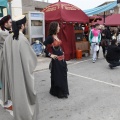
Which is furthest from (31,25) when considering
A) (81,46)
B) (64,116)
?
(64,116)

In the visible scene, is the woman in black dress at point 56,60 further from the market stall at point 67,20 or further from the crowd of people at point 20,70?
the market stall at point 67,20

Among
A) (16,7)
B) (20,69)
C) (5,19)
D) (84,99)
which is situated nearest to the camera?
(20,69)

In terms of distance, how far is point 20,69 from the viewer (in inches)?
A: 124

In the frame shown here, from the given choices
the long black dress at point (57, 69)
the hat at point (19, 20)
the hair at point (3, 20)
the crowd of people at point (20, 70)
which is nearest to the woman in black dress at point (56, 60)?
the long black dress at point (57, 69)

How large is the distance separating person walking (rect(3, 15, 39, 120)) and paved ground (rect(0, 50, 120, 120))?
2.04ft

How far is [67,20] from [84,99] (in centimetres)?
548

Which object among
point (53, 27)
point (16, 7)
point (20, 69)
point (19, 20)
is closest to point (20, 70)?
point (20, 69)

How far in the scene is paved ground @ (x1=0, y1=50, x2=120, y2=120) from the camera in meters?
3.86

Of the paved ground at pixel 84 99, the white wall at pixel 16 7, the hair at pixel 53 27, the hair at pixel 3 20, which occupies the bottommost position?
the paved ground at pixel 84 99

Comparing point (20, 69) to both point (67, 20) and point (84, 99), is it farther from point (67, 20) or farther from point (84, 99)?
point (67, 20)

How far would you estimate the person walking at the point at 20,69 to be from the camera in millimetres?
3141

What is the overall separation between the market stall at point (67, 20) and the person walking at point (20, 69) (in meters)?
6.33

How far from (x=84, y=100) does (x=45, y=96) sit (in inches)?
36.1

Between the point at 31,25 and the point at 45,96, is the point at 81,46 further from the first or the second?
the point at 45,96
